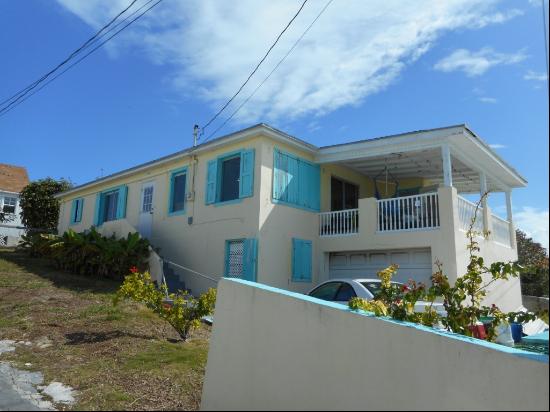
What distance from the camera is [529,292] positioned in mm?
19891

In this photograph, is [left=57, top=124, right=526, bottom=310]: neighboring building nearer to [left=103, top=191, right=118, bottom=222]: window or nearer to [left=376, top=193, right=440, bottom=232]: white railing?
[left=376, top=193, right=440, bottom=232]: white railing

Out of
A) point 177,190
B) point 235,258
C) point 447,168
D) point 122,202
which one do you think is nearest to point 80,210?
point 122,202

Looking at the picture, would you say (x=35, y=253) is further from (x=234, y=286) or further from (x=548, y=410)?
(x=548, y=410)

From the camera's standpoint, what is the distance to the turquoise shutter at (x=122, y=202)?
18688 mm

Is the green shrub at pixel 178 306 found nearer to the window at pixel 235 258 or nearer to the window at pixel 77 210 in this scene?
the window at pixel 235 258

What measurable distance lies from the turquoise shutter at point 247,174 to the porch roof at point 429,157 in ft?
8.40

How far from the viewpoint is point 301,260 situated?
1412cm

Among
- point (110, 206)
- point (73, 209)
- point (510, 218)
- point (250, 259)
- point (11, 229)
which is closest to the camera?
point (250, 259)

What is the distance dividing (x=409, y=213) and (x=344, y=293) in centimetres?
455

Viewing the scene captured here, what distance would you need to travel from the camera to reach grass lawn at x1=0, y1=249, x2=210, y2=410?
5.73 m

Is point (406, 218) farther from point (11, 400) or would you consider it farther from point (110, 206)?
point (110, 206)

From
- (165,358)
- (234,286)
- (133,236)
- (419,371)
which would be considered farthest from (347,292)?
(133,236)

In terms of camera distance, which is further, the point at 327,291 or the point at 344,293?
the point at 327,291

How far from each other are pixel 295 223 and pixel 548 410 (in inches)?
439
